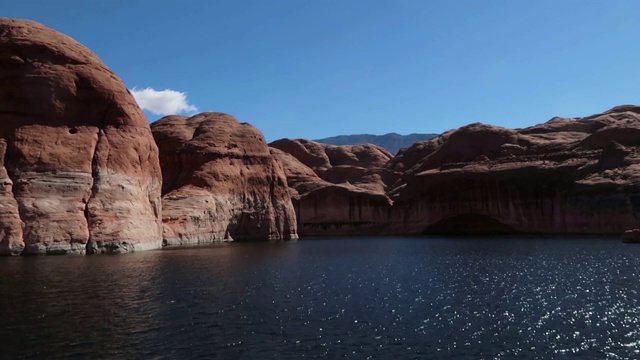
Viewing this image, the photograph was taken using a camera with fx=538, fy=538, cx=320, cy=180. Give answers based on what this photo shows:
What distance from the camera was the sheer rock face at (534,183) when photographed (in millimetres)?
75125

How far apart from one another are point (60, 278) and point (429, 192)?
76627mm

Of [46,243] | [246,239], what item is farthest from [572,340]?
[246,239]

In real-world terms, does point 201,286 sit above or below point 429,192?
below

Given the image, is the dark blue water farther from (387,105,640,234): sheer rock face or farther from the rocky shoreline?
(387,105,640,234): sheer rock face

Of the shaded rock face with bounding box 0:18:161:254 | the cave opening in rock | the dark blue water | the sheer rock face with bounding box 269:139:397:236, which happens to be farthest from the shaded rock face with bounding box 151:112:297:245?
the dark blue water

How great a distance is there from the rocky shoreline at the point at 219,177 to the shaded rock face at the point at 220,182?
0.22 meters

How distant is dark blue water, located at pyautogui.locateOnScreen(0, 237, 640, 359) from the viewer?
15.7m

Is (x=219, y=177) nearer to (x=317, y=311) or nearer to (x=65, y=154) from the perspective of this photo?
(x=65, y=154)

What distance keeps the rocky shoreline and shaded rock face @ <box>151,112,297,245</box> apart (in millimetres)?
224

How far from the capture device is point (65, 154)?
150ft

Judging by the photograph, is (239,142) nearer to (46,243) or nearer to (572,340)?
(46,243)

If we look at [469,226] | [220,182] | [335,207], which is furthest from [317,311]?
[335,207]

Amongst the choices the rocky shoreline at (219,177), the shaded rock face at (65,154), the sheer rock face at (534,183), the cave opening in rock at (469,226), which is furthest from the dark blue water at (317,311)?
the cave opening in rock at (469,226)

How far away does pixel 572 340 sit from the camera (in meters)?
16.6
